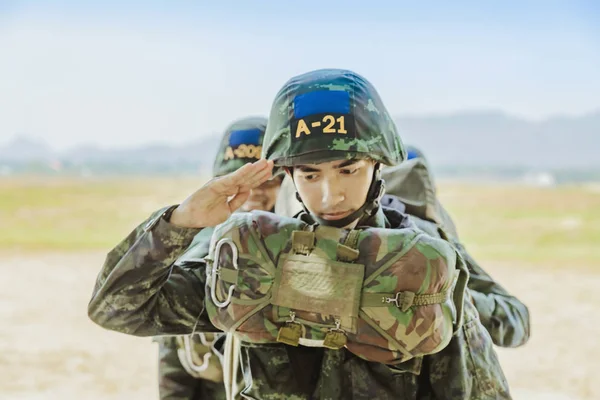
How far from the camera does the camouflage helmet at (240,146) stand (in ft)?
5.02

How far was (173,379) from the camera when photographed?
1541 millimetres

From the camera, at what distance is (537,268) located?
5.23 meters

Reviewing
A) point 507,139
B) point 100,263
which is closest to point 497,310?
point 100,263

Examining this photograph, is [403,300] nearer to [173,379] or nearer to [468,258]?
[468,258]

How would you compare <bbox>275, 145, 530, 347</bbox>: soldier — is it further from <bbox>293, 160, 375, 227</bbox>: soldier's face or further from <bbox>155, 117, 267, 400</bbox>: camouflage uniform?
<bbox>155, 117, 267, 400</bbox>: camouflage uniform

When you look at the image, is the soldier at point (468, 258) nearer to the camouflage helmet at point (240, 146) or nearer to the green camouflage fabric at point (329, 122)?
the green camouflage fabric at point (329, 122)

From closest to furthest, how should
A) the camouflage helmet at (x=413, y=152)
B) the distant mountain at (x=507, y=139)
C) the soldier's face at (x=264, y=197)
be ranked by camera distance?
the soldier's face at (x=264, y=197)
the camouflage helmet at (x=413, y=152)
the distant mountain at (x=507, y=139)

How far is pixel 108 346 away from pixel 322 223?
2.86m

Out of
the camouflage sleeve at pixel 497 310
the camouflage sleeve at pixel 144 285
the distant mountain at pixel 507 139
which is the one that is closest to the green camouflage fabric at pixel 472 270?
the camouflage sleeve at pixel 497 310

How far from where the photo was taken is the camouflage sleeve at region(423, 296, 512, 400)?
903 mm

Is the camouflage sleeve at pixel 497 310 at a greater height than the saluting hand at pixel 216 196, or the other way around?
the saluting hand at pixel 216 196

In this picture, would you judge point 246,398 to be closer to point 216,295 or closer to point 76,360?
point 216,295

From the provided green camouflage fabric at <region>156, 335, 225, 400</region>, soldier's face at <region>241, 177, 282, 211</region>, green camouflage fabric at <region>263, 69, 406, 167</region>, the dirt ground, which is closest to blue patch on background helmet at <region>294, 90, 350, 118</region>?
green camouflage fabric at <region>263, 69, 406, 167</region>

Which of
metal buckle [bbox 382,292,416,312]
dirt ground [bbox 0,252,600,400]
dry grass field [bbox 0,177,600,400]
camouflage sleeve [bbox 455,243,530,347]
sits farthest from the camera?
dry grass field [bbox 0,177,600,400]
